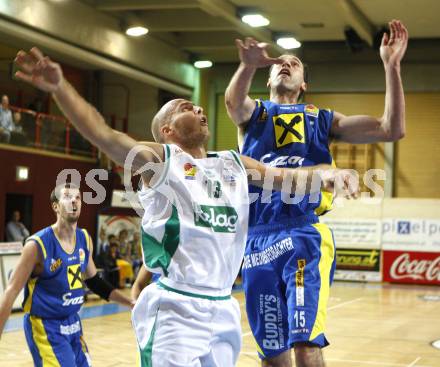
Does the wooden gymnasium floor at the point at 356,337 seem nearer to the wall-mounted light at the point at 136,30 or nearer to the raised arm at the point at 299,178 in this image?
the raised arm at the point at 299,178

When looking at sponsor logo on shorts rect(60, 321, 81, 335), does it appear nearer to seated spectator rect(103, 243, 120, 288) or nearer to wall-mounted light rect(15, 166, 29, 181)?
seated spectator rect(103, 243, 120, 288)

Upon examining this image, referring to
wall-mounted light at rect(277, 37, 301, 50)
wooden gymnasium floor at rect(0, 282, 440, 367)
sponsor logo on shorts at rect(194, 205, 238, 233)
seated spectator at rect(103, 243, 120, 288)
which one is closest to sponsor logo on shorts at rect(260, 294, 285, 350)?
sponsor logo on shorts at rect(194, 205, 238, 233)

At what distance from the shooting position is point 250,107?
5.19 metres

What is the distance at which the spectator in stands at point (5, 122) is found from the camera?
55.4ft

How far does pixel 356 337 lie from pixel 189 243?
27.9 ft

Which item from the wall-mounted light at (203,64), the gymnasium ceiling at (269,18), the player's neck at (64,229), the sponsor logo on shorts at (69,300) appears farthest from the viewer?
the wall-mounted light at (203,64)

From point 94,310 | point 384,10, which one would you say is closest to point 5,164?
point 94,310

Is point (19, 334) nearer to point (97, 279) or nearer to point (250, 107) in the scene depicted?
point (97, 279)

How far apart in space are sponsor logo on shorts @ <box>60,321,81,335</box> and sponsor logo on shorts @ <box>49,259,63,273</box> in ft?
1.44

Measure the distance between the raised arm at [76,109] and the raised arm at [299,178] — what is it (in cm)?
60

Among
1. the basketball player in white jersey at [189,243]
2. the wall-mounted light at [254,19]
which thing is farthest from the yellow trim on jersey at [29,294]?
the wall-mounted light at [254,19]

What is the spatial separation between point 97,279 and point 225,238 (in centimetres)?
294

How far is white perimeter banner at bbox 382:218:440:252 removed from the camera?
22.0 metres

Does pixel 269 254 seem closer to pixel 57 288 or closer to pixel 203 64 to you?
pixel 57 288
